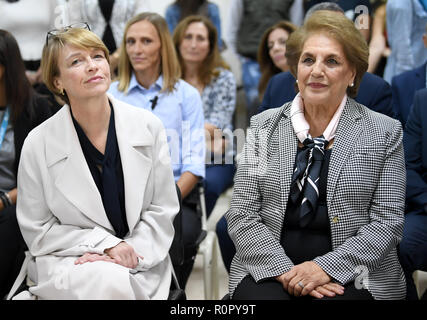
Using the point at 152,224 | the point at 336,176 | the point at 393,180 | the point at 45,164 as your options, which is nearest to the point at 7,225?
the point at 45,164

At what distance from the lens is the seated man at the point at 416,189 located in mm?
2371

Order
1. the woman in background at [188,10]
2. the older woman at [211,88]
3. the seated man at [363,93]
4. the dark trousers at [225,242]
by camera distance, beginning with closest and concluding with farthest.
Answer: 1. the seated man at [363,93]
2. the dark trousers at [225,242]
3. the older woman at [211,88]
4. the woman in background at [188,10]

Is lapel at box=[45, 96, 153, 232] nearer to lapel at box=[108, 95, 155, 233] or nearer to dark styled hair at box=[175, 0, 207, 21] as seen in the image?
lapel at box=[108, 95, 155, 233]

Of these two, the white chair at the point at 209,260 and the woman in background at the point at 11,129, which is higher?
the woman in background at the point at 11,129

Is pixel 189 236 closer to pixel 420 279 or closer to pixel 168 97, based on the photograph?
pixel 168 97

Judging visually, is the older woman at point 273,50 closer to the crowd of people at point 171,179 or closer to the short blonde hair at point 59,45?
the crowd of people at point 171,179

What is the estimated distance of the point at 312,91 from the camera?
2.03 meters

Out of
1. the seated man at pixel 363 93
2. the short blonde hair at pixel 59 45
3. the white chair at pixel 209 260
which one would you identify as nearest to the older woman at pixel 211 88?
the white chair at pixel 209 260

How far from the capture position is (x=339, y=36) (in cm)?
200

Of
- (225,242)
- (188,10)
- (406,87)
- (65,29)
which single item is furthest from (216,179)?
(188,10)

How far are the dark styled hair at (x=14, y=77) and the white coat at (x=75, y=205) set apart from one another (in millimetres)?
Result: 337
